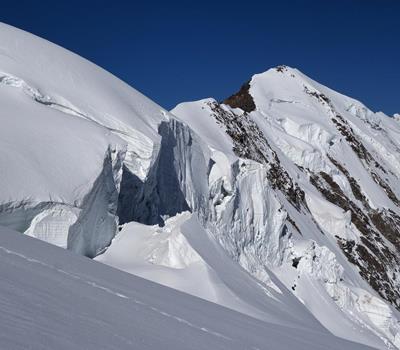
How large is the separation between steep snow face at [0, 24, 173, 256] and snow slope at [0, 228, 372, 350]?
2825 mm

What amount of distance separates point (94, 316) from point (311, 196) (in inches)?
1529

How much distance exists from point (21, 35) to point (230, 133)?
61.8 ft

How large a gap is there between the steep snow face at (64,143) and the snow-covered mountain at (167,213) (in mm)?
41

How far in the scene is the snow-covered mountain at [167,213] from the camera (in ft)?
29.8

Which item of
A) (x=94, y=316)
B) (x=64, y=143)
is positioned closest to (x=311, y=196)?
(x=64, y=143)

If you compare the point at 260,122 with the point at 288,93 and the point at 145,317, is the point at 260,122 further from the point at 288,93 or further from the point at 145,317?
the point at 145,317

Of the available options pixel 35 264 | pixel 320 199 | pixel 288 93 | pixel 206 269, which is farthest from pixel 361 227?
pixel 35 264

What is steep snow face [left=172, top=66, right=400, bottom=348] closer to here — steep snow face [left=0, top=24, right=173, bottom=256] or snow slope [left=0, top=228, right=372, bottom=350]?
steep snow face [left=0, top=24, right=173, bottom=256]

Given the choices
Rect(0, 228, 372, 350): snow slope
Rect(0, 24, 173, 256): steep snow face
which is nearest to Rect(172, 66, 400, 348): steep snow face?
Rect(0, 24, 173, 256): steep snow face

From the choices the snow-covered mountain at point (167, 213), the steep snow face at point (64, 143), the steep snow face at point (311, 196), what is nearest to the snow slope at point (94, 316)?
the snow-covered mountain at point (167, 213)

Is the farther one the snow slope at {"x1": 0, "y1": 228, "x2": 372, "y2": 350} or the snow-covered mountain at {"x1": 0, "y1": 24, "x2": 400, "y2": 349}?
the snow-covered mountain at {"x1": 0, "y1": 24, "x2": 400, "y2": 349}

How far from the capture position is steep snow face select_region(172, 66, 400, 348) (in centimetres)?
2366

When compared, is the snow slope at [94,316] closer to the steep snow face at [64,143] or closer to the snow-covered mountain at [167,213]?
the snow-covered mountain at [167,213]

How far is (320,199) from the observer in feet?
138
